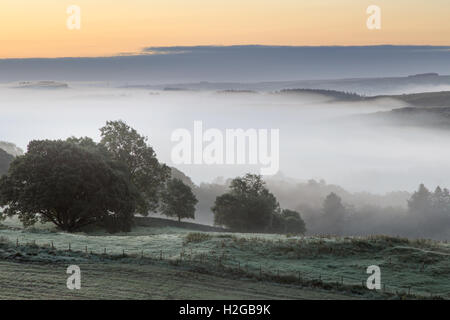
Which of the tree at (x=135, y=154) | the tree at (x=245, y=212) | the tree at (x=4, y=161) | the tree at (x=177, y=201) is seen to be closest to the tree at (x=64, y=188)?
the tree at (x=135, y=154)

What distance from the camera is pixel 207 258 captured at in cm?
4566

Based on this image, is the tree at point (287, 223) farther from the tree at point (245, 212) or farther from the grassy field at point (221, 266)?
the grassy field at point (221, 266)

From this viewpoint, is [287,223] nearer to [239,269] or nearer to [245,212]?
[245,212]

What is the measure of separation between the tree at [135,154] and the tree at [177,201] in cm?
839

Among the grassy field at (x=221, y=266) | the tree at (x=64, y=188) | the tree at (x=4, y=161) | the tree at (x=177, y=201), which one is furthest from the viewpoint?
the tree at (x=4, y=161)

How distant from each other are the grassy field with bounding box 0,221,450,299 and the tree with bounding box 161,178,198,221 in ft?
124

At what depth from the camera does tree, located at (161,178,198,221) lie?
310ft

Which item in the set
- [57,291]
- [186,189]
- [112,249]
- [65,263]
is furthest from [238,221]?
[57,291]

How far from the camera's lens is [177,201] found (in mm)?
94625

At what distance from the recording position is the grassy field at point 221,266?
3719 cm

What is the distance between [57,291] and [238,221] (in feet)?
202

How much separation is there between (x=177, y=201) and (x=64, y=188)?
31952 millimetres

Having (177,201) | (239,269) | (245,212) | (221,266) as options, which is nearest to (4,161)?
(177,201)
